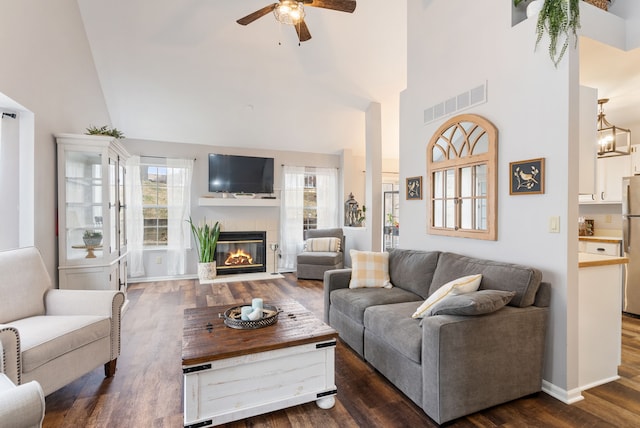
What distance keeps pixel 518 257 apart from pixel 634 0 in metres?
2.20

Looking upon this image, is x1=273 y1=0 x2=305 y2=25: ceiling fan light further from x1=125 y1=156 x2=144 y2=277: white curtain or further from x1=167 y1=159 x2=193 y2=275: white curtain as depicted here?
x1=125 y1=156 x2=144 y2=277: white curtain

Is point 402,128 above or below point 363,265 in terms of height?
above

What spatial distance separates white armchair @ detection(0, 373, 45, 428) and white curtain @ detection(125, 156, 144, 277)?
4695 millimetres

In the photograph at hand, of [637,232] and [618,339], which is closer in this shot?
[618,339]

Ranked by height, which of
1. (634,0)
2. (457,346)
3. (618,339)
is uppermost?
(634,0)

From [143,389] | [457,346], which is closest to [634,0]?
[457,346]

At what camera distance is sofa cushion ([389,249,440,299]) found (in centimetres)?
288

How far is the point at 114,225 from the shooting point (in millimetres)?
3742

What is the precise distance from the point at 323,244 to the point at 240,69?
3240 mm

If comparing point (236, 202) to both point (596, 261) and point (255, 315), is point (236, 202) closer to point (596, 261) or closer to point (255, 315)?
point (255, 315)

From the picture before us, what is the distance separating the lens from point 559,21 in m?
2.08

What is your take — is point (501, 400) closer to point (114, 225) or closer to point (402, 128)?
point (402, 128)

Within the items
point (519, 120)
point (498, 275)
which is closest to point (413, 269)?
point (498, 275)

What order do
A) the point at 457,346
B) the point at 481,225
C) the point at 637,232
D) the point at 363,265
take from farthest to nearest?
the point at 637,232, the point at 363,265, the point at 481,225, the point at 457,346
